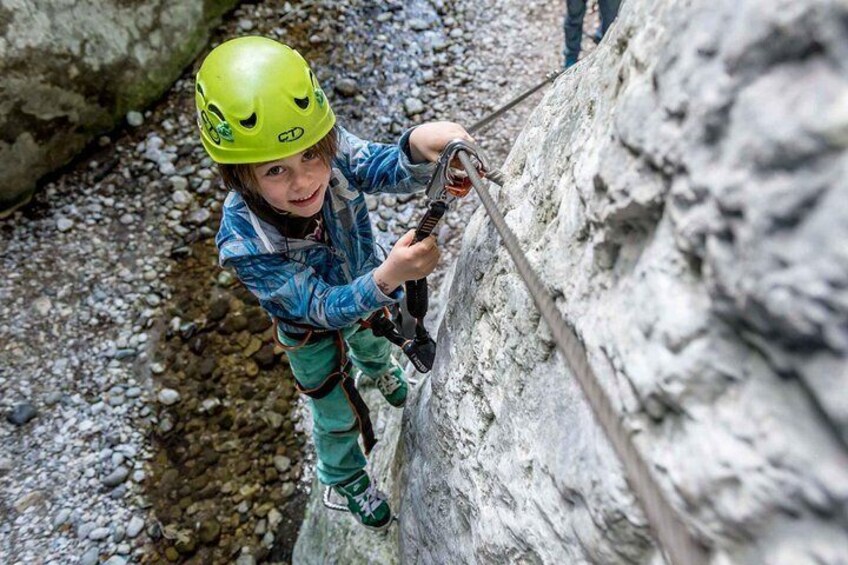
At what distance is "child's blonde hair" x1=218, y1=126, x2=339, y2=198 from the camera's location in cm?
162

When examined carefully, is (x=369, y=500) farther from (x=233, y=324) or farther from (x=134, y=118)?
(x=134, y=118)

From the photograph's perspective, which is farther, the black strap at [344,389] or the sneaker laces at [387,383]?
the sneaker laces at [387,383]

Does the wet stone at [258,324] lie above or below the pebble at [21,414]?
above

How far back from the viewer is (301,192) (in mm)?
1624

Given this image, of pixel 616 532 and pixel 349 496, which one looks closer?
pixel 616 532

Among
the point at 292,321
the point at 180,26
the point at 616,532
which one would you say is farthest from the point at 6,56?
the point at 616,532

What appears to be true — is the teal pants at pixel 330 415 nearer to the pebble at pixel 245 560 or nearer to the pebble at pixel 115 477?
the pebble at pixel 245 560

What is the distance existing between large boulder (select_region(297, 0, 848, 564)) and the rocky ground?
95.8 inches

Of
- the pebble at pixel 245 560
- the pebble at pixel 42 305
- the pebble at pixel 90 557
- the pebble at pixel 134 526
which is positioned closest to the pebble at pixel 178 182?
the pebble at pixel 42 305

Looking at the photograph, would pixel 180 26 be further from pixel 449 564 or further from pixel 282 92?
pixel 449 564

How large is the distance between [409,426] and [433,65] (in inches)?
124

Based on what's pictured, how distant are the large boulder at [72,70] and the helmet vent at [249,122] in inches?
121

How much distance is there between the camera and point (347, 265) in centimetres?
197

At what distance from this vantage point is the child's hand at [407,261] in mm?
1507
